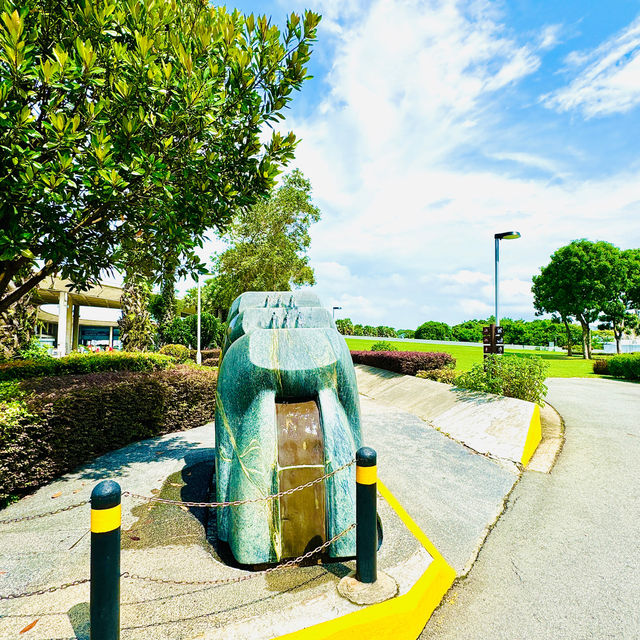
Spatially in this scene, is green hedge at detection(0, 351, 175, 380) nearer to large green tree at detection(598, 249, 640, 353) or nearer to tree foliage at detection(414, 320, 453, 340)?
large green tree at detection(598, 249, 640, 353)

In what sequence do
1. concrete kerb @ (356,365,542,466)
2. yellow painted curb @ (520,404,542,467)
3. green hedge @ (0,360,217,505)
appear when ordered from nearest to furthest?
green hedge @ (0,360,217,505) → yellow painted curb @ (520,404,542,467) → concrete kerb @ (356,365,542,466)

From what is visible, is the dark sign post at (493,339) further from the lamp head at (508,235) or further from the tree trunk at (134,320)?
the tree trunk at (134,320)

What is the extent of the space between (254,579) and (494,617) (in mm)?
1815

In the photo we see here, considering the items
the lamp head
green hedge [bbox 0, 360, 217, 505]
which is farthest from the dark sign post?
green hedge [bbox 0, 360, 217, 505]

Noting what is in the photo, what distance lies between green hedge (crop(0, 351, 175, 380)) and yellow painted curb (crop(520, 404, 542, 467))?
7.79 meters

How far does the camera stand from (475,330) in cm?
4628

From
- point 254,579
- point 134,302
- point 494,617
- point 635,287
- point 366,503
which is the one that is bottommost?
point 494,617

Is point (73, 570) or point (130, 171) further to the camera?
point (130, 171)

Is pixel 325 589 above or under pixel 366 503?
under

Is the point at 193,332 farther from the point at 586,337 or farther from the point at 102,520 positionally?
the point at 586,337

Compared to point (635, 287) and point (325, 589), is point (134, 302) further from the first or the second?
point (635, 287)

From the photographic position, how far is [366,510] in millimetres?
2936

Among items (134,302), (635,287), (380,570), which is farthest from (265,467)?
(635,287)

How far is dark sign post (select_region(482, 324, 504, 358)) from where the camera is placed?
10.7m
